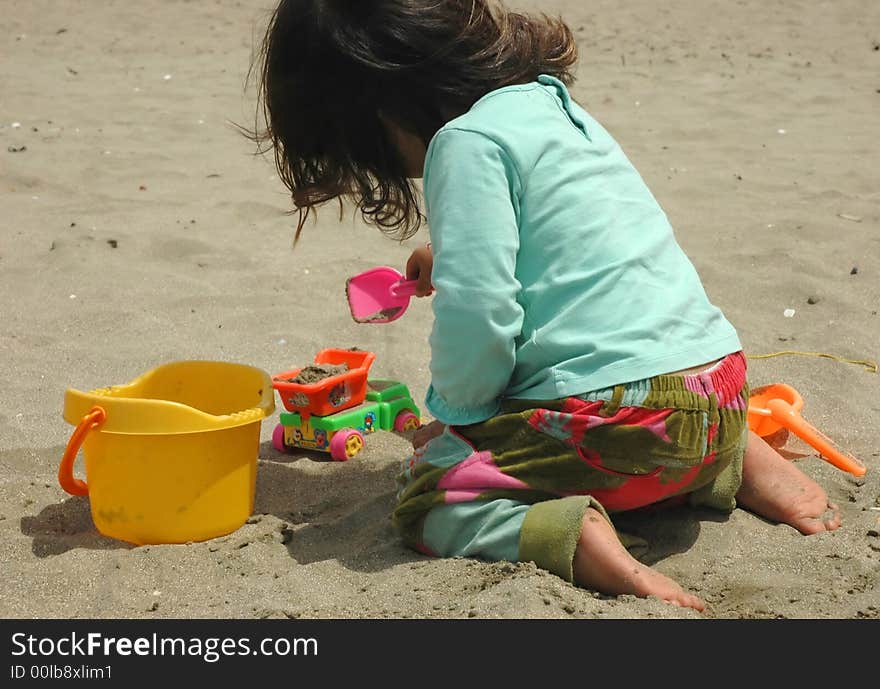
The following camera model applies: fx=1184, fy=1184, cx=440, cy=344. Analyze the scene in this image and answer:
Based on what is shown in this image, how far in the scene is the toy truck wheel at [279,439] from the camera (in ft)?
9.12

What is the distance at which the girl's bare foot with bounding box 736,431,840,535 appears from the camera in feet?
7.45

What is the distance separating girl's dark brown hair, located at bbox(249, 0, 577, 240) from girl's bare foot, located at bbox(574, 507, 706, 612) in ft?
2.39

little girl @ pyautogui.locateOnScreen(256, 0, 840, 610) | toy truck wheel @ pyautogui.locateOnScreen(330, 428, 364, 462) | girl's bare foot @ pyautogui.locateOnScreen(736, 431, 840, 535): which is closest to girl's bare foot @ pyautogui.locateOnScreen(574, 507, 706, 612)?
little girl @ pyautogui.locateOnScreen(256, 0, 840, 610)

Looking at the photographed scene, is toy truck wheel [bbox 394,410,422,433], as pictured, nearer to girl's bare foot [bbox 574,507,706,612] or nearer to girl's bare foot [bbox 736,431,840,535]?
girl's bare foot [bbox 736,431,840,535]

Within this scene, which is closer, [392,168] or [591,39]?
[392,168]

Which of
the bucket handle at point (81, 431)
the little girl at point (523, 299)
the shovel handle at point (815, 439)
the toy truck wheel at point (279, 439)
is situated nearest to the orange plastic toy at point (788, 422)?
the shovel handle at point (815, 439)

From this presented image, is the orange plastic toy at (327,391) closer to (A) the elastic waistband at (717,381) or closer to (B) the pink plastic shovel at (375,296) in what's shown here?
(B) the pink plastic shovel at (375,296)

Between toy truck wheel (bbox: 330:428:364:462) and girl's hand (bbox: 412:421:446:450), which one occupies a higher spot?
girl's hand (bbox: 412:421:446:450)

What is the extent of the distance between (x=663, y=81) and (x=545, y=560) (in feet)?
17.8

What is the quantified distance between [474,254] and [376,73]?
423 mm

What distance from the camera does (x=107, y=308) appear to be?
3.58 meters

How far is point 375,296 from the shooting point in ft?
8.31

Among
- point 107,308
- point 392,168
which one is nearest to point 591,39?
point 107,308

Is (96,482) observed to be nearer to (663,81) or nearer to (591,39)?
(663,81)
